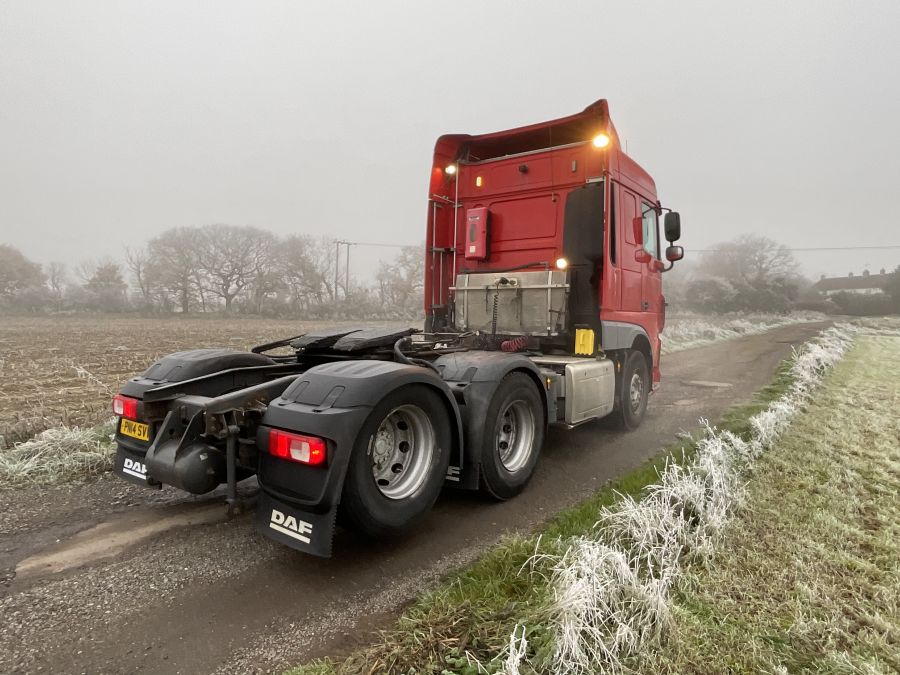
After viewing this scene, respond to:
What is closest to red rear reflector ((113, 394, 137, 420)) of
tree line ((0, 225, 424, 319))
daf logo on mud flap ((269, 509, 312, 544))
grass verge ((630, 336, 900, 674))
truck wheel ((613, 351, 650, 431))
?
daf logo on mud flap ((269, 509, 312, 544))

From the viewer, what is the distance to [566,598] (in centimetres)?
194

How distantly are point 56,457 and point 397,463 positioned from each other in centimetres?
316

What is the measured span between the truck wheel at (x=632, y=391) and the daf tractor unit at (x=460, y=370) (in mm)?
27

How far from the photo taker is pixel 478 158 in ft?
20.8

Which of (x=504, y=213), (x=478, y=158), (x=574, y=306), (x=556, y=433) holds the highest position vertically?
(x=478, y=158)

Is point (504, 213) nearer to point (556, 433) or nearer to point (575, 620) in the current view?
point (556, 433)

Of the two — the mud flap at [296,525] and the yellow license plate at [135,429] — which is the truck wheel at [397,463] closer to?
the mud flap at [296,525]

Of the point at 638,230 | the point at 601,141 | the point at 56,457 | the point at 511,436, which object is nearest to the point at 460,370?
the point at 511,436

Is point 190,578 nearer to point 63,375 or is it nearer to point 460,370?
point 460,370

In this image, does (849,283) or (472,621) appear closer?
(472,621)

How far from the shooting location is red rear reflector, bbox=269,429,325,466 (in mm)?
2391

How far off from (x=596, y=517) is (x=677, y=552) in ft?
2.10

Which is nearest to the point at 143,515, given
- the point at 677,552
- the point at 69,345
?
the point at 677,552

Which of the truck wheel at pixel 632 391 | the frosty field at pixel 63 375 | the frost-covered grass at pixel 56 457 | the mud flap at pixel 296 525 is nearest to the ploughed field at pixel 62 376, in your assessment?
the frosty field at pixel 63 375
